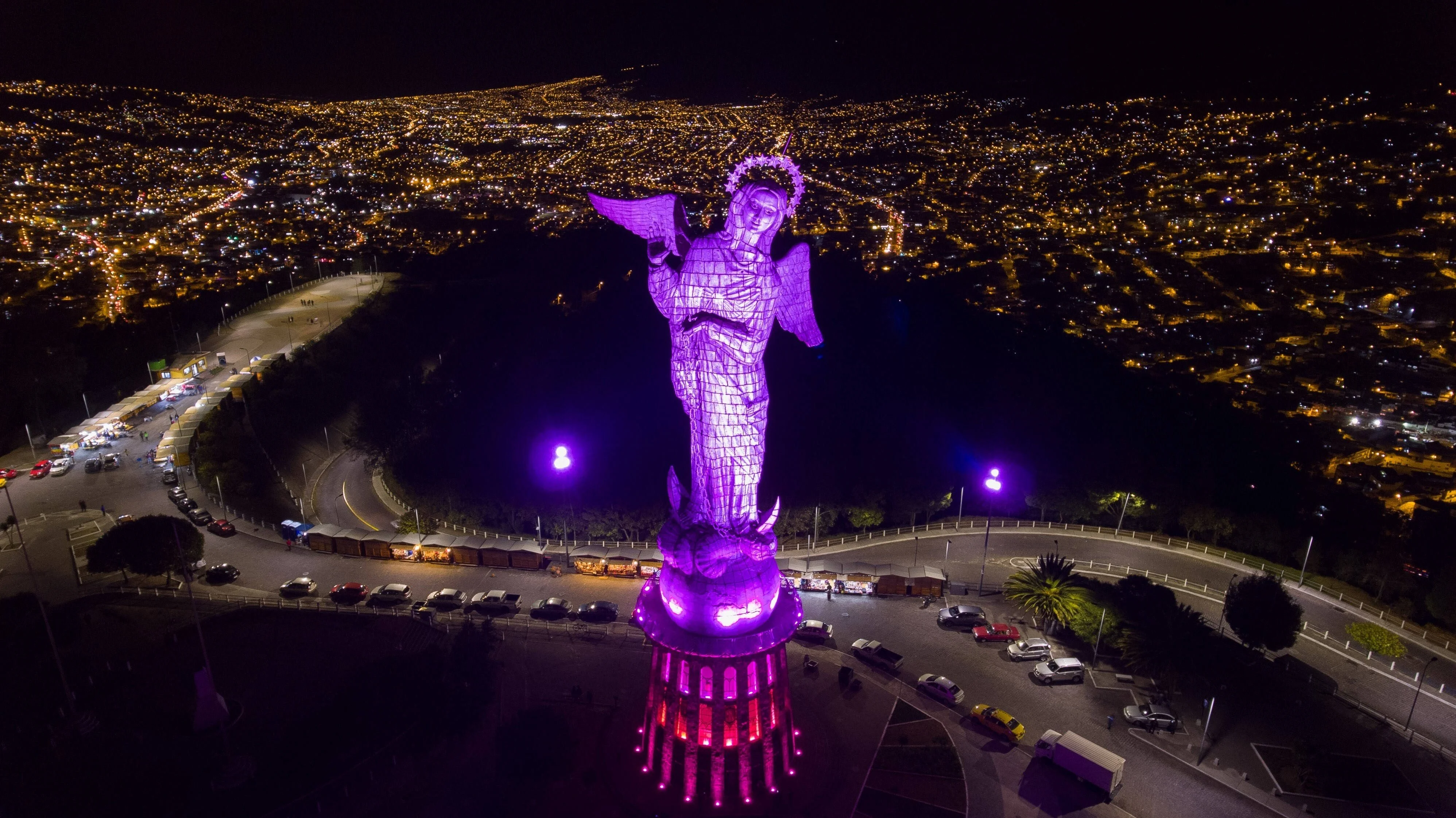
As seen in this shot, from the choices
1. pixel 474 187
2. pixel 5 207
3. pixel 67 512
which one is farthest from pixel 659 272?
pixel 5 207

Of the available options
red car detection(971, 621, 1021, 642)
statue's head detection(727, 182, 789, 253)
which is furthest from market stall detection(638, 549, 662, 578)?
statue's head detection(727, 182, 789, 253)

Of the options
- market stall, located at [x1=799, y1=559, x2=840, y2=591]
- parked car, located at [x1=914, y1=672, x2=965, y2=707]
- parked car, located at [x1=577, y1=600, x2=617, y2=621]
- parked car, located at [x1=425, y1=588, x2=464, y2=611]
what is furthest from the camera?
market stall, located at [x1=799, y1=559, x2=840, y2=591]

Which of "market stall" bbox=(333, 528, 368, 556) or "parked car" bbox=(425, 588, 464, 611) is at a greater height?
"market stall" bbox=(333, 528, 368, 556)

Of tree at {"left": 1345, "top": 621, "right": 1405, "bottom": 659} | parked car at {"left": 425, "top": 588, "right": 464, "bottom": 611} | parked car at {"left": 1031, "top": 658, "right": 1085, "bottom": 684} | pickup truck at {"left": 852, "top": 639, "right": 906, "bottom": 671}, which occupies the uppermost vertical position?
tree at {"left": 1345, "top": 621, "right": 1405, "bottom": 659}

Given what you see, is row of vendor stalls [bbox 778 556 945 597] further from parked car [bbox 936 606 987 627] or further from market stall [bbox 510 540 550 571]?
market stall [bbox 510 540 550 571]

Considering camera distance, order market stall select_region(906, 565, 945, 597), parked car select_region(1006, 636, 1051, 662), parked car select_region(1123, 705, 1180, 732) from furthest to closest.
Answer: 1. market stall select_region(906, 565, 945, 597)
2. parked car select_region(1006, 636, 1051, 662)
3. parked car select_region(1123, 705, 1180, 732)

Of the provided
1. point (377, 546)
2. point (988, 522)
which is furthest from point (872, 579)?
point (377, 546)

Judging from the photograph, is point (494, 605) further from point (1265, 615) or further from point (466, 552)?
point (1265, 615)

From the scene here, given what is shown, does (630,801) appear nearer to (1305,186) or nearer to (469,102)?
(469,102)
